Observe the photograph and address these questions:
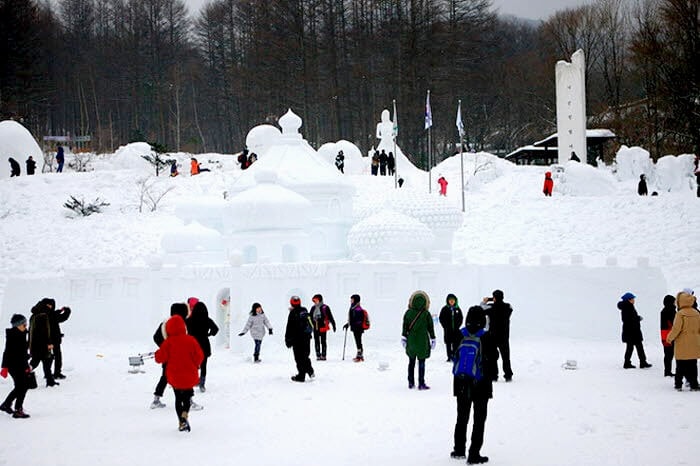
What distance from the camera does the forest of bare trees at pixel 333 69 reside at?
43.8 m

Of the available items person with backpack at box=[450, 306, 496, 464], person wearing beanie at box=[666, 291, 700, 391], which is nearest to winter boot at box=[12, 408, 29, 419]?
person with backpack at box=[450, 306, 496, 464]

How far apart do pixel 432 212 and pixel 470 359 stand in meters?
14.5

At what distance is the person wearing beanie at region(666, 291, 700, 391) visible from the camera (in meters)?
10.7

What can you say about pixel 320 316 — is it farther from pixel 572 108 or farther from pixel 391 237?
pixel 572 108

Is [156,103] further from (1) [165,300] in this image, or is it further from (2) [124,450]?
(2) [124,450]

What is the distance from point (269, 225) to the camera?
67.1 ft

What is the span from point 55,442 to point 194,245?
42.1ft

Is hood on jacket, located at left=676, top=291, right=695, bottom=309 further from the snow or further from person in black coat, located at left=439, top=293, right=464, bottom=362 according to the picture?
person in black coat, located at left=439, top=293, right=464, bottom=362

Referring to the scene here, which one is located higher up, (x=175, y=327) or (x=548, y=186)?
(x=548, y=186)

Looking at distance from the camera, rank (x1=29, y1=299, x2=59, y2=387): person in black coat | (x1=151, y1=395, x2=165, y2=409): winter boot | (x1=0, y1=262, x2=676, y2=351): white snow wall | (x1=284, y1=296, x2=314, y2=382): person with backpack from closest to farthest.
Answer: (x1=151, y1=395, x2=165, y2=409): winter boot < (x1=29, y1=299, x2=59, y2=387): person in black coat < (x1=284, y1=296, x2=314, y2=382): person with backpack < (x1=0, y1=262, x2=676, y2=351): white snow wall

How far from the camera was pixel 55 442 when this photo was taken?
343 inches

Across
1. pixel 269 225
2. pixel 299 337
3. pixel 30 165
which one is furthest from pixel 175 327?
pixel 30 165

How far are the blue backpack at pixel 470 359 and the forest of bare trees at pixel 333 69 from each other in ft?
99.9

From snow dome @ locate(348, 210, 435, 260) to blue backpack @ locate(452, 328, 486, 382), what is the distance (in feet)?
37.0
